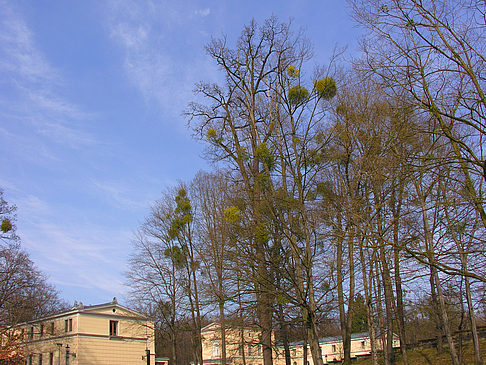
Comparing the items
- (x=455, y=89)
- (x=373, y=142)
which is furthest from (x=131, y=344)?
(x=455, y=89)

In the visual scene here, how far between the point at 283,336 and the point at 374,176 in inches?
504

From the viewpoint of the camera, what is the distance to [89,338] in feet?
114

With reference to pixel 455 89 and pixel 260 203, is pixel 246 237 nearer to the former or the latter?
pixel 260 203

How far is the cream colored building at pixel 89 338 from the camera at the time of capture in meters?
34.3

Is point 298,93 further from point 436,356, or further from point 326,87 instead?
point 436,356

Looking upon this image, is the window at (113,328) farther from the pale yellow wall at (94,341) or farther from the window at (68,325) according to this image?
the window at (68,325)

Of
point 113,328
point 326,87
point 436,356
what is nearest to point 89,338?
point 113,328

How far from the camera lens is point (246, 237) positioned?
1377cm

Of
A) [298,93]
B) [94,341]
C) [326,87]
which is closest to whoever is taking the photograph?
[326,87]

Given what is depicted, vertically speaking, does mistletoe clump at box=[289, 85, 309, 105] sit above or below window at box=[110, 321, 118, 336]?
above

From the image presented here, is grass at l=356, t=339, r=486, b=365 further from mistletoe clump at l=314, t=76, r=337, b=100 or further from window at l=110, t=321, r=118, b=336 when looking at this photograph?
window at l=110, t=321, r=118, b=336

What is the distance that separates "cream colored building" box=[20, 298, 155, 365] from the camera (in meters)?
34.3

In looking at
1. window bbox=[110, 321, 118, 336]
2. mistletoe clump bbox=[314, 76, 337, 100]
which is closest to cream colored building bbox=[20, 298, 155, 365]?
window bbox=[110, 321, 118, 336]

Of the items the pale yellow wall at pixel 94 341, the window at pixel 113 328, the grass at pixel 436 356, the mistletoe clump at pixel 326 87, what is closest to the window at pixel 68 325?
the pale yellow wall at pixel 94 341
